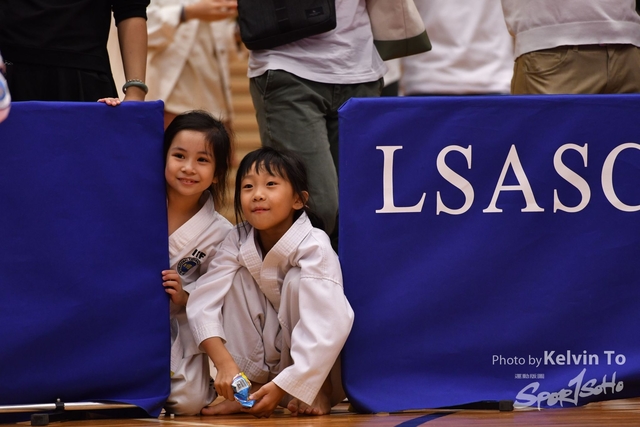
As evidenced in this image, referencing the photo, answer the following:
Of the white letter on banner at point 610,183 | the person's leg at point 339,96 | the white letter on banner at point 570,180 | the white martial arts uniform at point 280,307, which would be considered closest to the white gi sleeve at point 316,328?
the white martial arts uniform at point 280,307

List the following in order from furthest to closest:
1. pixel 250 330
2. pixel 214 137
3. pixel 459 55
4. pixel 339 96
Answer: pixel 459 55 → pixel 339 96 → pixel 214 137 → pixel 250 330

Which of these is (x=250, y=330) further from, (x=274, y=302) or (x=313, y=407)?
(x=313, y=407)

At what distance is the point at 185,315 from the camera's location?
3432 mm

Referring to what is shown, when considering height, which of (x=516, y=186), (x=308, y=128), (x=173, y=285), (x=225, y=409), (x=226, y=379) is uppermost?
(x=308, y=128)

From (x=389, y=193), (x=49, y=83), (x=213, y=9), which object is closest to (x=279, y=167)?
(x=389, y=193)

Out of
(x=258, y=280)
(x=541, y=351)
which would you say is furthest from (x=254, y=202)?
(x=541, y=351)

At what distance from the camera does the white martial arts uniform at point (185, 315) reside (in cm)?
329

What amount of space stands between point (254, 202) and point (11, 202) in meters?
0.76

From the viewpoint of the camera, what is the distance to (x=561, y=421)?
9.39 feet

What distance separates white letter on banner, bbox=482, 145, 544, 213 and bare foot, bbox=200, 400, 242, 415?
1.00 metres

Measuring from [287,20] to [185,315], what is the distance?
3.62 feet

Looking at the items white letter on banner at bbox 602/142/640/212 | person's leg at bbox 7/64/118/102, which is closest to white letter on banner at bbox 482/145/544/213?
white letter on banner at bbox 602/142/640/212

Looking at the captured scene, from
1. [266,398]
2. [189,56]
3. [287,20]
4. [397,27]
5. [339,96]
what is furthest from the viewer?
[189,56]

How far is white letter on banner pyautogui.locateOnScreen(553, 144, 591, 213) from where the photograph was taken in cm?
322
